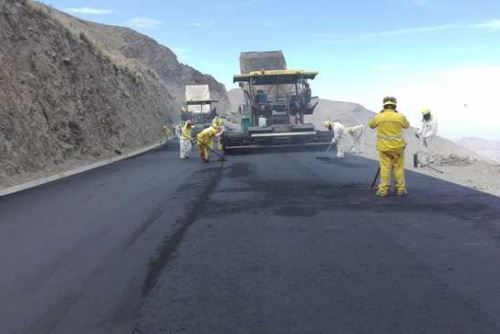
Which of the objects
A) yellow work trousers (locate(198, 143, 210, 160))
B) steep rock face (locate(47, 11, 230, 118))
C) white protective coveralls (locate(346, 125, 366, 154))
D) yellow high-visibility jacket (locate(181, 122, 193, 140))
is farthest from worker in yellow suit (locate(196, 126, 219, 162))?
steep rock face (locate(47, 11, 230, 118))

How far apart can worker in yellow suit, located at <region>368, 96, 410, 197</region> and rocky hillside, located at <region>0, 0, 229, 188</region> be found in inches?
381

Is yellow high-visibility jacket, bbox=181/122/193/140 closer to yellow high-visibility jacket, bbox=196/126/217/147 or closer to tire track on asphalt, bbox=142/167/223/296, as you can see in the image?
yellow high-visibility jacket, bbox=196/126/217/147

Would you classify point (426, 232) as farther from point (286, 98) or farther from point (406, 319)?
point (286, 98)

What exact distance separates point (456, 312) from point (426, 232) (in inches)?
120

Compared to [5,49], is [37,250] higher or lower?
lower

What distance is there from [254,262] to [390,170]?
5408 millimetres

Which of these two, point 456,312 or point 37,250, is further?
point 37,250

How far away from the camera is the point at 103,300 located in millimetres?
5273

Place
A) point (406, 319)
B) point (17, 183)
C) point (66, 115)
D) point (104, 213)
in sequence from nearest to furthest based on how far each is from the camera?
point (406, 319) < point (104, 213) < point (17, 183) < point (66, 115)

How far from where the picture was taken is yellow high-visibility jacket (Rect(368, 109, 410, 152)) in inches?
434

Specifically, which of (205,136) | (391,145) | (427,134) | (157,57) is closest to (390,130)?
(391,145)

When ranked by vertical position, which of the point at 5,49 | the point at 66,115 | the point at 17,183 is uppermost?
the point at 5,49

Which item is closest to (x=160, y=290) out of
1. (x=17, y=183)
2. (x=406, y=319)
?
(x=406, y=319)

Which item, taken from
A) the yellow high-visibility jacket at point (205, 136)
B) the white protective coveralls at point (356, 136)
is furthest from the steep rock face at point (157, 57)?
the yellow high-visibility jacket at point (205, 136)
